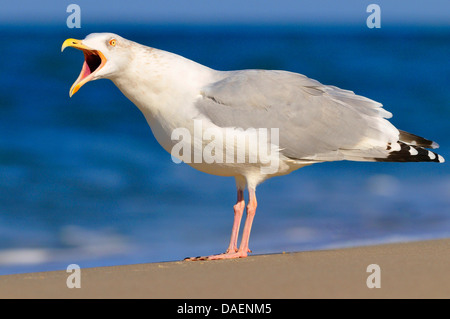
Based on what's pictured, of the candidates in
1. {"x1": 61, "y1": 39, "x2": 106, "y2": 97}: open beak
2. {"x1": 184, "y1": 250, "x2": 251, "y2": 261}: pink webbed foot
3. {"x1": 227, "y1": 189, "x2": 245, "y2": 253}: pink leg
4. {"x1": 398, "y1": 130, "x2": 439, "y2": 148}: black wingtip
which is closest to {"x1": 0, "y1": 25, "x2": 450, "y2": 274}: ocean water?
{"x1": 227, "y1": 189, "x2": 245, "y2": 253}: pink leg

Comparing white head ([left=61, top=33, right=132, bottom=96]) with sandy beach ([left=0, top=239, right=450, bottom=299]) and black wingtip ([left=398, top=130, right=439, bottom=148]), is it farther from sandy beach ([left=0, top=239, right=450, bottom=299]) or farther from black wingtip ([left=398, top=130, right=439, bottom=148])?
black wingtip ([left=398, top=130, right=439, bottom=148])

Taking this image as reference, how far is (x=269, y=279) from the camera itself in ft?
15.0

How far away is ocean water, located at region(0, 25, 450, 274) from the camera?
7.43 m

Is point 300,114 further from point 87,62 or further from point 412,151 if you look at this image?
point 87,62

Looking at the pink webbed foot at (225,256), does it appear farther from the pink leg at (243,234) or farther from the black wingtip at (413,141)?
the black wingtip at (413,141)

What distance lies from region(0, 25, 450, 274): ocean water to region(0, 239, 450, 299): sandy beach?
1.78 metres

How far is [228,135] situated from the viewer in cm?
563

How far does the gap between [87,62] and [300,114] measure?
61.6 inches

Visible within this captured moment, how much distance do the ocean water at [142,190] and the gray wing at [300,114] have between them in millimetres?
1390

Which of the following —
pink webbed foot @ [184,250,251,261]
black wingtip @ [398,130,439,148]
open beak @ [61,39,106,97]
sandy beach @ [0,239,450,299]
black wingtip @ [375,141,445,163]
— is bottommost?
sandy beach @ [0,239,450,299]

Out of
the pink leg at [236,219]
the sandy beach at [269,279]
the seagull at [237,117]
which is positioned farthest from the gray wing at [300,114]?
the sandy beach at [269,279]

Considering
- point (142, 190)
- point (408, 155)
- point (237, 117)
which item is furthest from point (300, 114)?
point (142, 190)

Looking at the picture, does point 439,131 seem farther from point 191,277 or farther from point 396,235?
point 191,277

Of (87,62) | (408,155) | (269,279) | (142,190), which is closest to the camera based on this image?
(269,279)
